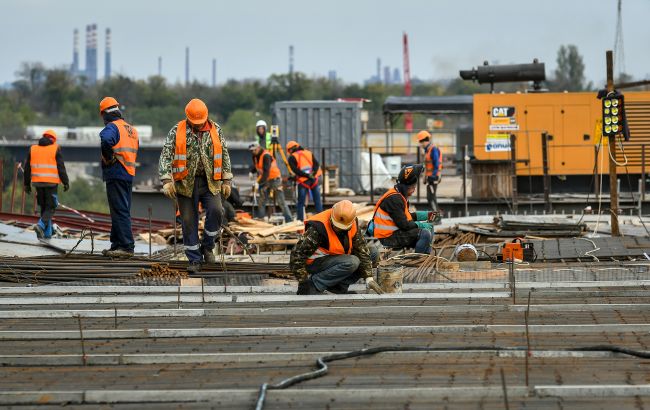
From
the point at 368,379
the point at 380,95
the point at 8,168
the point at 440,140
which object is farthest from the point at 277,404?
the point at 380,95

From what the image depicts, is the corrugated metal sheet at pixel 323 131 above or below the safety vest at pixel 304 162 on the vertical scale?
above

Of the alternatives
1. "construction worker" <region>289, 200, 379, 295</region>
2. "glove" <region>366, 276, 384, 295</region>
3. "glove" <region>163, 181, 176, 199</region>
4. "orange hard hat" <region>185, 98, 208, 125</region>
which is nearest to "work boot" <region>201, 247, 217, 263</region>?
"glove" <region>163, 181, 176, 199</region>

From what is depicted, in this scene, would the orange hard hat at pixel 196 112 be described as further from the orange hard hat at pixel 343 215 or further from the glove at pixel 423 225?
the glove at pixel 423 225

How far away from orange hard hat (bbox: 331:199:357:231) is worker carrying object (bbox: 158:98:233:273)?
75.2 inches

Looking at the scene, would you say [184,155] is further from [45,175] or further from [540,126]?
[540,126]

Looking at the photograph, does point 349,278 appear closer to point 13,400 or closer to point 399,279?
point 399,279

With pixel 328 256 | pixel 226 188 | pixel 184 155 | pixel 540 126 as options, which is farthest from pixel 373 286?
pixel 540 126

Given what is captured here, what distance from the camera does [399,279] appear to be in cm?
1111

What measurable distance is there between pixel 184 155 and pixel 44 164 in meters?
5.17

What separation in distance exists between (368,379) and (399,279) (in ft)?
13.3

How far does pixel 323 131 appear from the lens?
31.5m

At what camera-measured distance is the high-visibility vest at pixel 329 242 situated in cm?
1086

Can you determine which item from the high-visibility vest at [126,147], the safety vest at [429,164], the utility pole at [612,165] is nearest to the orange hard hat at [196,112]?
the high-visibility vest at [126,147]

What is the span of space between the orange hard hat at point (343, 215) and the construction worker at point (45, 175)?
6.90 metres
